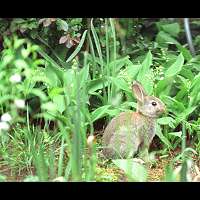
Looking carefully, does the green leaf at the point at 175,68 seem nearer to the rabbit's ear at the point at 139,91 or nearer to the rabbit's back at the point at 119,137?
the rabbit's ear at the point at 139,91

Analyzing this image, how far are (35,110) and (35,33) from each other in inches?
30.2

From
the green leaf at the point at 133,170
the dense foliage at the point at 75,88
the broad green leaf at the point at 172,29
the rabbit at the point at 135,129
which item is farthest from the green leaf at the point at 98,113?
the broad green leaf at the point at 172,29

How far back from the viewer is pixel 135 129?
5.85 metres

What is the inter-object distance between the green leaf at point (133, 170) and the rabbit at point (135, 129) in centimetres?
31

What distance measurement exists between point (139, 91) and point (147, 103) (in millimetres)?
121

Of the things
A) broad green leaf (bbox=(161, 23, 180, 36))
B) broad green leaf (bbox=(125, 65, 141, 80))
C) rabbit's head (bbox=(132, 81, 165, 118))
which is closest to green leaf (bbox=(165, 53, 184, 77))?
broad green leaf (bbox=(125, 65, 141, 80))

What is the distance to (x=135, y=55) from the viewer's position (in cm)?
743

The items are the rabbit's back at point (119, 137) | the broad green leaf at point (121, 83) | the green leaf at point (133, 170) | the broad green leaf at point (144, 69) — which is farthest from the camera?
the broad green leaf at point (144, 69)

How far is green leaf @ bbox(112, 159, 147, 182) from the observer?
4.58 metres

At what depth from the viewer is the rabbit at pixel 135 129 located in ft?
18.2

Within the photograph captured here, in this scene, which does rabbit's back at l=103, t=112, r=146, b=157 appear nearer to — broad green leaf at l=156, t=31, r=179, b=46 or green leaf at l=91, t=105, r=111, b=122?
green leaf at l=91, t=105, r=111, b=122

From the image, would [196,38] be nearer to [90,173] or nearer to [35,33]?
[35,33]

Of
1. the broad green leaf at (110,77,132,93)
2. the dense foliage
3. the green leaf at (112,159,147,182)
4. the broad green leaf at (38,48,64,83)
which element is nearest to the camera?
the green leaf at (112,159,147,182)
